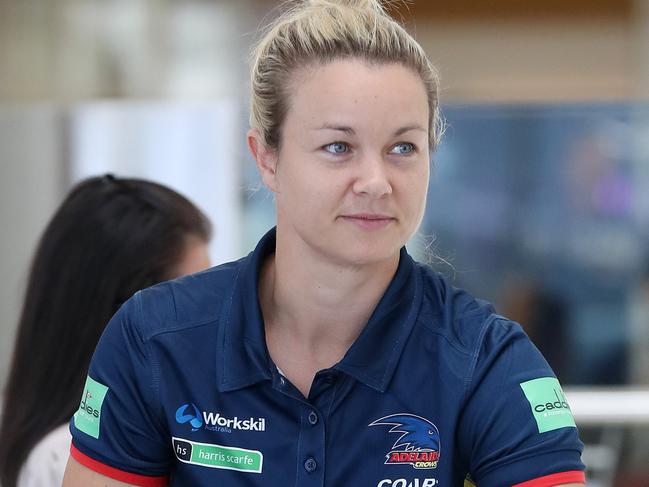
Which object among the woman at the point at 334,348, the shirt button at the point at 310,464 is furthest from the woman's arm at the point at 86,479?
the shirt button at the point at 310,464

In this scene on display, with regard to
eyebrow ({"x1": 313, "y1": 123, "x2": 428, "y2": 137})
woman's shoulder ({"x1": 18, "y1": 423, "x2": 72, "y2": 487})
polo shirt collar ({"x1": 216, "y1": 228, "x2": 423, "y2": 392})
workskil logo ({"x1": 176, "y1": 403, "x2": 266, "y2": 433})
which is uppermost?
eyebrow ({"x1": 313, "y1": 123, "x2": 428, "y2": 137})

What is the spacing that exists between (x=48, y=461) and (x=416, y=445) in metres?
0.77

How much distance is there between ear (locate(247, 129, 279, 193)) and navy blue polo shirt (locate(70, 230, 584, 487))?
6.7 inches

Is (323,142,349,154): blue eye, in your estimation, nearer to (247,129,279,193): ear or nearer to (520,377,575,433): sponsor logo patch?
(247,129,279,193): ear

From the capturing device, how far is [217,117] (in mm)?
3779

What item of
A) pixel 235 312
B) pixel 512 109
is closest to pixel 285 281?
pixel 235 312

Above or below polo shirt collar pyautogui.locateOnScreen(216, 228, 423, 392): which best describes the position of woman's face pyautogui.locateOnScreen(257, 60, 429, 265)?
above

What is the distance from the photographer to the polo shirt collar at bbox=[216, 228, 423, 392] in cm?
148

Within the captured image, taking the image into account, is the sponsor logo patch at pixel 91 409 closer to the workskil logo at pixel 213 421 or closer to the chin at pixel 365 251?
the workskil logo at pixel 213 421

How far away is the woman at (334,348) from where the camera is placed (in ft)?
4.63

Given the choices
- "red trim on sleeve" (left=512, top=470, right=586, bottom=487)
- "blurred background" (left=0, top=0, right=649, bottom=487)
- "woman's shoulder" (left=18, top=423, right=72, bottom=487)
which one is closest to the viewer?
"red trim on sleeve" (left=512, top=470, right=586, bottom=487)

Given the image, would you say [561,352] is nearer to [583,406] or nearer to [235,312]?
[583,406]

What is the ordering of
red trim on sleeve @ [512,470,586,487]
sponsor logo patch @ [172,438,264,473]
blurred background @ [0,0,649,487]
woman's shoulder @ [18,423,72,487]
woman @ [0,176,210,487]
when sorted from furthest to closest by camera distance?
blurred background @ [0,0,649,487] → woman @ [0,176,210,487] → woman's shoulder @ [18,423,72,487] → sponsor logo patch @ [172,438,264,473] → red trim on sleeve @ [512,470,586,487]

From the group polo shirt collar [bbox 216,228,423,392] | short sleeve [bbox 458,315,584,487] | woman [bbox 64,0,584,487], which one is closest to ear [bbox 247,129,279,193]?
woman [bbox 64,0,584,487]
